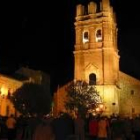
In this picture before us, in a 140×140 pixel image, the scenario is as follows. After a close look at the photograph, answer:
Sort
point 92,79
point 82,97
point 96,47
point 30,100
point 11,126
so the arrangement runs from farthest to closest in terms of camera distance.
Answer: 1. point 96,47
2. point 92,79
3. point 30,100
4. point 82,97
5. point 11,126

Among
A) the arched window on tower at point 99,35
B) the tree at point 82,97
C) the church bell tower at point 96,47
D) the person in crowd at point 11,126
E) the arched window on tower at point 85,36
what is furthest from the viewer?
→ the arched window on tower at point 85,36

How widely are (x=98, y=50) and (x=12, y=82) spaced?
17.1 m

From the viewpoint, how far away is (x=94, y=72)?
205 ft

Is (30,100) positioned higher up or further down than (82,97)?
further down

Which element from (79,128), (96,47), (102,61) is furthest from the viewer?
(96,47)

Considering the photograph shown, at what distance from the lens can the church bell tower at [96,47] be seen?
61906 millimetres

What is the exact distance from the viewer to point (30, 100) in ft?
192

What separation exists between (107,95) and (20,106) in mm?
13592

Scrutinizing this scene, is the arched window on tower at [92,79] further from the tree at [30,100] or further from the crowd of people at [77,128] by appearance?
the crowd of people at [77,128]

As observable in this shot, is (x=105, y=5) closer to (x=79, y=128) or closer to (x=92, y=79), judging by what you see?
(x=92, y=79)

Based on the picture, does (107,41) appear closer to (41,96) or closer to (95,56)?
(95,56)

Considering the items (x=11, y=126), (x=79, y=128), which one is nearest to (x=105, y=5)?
(x=11, y=126)

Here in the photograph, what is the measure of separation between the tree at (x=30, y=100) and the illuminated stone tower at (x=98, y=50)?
7.13 metres

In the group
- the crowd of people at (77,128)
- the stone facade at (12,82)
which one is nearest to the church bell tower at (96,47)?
the stone facade at (12,82)
